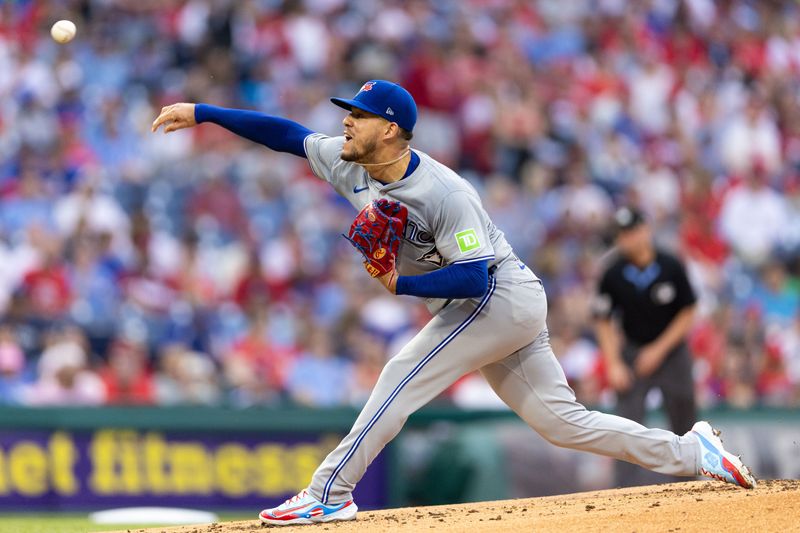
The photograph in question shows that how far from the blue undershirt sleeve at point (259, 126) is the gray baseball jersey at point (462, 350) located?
0.11 metres

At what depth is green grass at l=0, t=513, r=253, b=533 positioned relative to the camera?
7.18 meters

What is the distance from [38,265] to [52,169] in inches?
58.7

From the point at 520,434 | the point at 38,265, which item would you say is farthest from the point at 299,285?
the point at 520,434

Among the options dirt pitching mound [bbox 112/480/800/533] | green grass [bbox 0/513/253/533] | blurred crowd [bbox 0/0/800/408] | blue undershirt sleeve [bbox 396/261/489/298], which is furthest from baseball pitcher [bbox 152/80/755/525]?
blurred crowd [bbox 0/0/800/408]

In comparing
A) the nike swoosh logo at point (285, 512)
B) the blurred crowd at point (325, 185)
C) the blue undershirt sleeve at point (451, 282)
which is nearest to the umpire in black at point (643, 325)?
the blurred crowd at point (325, 185)

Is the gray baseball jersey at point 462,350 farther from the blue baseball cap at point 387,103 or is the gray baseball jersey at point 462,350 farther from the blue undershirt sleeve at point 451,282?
the blue baseball cap at point 387,103

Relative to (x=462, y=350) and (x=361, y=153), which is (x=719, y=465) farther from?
(x=361, y=153)

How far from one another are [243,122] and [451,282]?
1339 millimetres

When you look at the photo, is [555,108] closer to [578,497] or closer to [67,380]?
[67,380]

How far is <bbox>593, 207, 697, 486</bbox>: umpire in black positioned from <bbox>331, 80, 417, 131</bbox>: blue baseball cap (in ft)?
10.7

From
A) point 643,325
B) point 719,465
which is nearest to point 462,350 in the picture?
point 719,465

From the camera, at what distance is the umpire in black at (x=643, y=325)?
852 centimetres

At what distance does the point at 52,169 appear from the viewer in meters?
12.3

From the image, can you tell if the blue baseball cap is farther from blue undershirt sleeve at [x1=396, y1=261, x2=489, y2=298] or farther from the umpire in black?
the umpire in black
